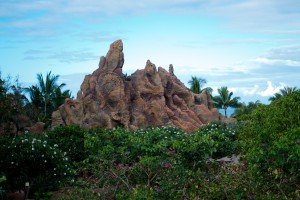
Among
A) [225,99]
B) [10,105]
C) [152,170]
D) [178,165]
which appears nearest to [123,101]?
[10,105]

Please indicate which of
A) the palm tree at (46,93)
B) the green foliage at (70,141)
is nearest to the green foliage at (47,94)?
the palm tree at (46,93)

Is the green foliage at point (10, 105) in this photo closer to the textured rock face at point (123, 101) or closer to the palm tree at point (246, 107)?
the textured rock face at point (123, 101)

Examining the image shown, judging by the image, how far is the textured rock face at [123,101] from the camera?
1033 inches

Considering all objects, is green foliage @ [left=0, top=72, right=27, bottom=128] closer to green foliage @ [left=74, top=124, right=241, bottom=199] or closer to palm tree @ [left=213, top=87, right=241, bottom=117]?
green foliage @ [left=74, top=124, right=241, bottom=199]

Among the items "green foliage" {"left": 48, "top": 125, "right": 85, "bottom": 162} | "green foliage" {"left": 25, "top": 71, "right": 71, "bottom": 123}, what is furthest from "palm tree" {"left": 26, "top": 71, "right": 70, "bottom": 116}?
"green foliage" {"left": 48, "top": 125, "right": 85, "bottom": 162}

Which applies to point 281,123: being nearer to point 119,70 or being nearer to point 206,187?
point 206,187

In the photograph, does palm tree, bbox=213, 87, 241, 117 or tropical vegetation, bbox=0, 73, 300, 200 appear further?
palm tree, bbox=213, 87, 241, 117

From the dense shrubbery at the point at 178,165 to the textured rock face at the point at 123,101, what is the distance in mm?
8533

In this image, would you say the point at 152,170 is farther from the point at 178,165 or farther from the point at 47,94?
the point at 47,94

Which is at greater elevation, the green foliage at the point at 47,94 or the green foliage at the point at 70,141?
the green foliage at the point at 47,94

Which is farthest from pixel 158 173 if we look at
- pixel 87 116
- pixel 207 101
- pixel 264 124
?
pixel 207 101

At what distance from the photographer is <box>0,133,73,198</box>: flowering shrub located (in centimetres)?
1368

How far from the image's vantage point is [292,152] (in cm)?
750

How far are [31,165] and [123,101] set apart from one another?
12.9 m
